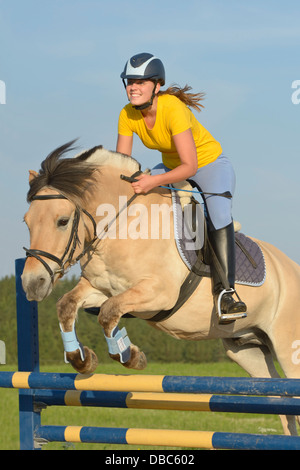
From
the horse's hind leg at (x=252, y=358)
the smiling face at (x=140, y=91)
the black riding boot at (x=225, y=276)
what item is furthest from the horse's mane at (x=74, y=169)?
the horse's hind leg at (x=252, y=358)

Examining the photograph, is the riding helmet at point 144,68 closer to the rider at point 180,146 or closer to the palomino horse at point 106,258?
the rider at point 180,146

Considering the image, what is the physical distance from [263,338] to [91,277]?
1902mm

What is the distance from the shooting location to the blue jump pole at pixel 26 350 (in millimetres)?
4961

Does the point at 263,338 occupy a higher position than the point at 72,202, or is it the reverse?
the point at 72,202

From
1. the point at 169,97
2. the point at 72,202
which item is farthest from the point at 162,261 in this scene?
the point at 169,97

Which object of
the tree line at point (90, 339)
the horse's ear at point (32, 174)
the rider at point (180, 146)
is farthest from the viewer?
the tree line at point (90, 339)

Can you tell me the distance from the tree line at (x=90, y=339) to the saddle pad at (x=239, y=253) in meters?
9.85

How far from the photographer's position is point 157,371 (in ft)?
51.2

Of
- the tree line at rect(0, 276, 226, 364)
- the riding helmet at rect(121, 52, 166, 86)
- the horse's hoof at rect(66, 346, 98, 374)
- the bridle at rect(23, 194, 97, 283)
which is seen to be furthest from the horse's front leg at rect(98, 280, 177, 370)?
the tree line at rect(0, 276, 226, 364)

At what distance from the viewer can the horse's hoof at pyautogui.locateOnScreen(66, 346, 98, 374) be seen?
13.1 ft

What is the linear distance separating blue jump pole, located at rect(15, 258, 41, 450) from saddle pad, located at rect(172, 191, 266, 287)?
1298mm

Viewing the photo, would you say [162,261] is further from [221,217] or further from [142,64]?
[142,64]

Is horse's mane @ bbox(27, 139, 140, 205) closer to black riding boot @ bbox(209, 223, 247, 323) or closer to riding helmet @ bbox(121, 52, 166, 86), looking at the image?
riding helmet @ bbox(121, 52, 166, 86)

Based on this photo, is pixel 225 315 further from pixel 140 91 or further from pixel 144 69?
pixel 144 69
